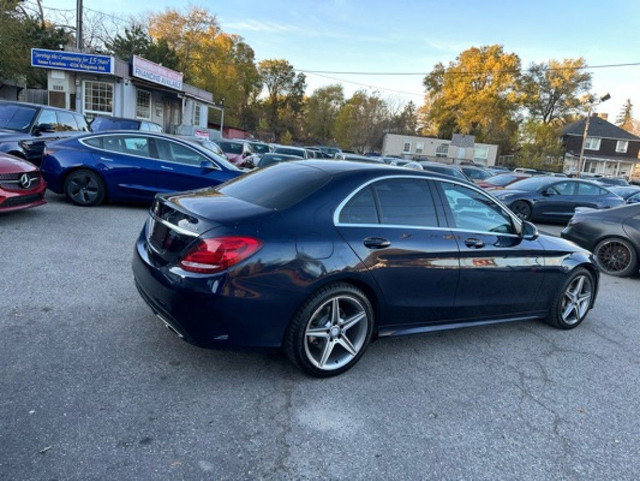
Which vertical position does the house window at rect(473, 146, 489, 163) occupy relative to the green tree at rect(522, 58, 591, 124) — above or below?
below

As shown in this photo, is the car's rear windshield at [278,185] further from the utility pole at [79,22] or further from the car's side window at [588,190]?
the utility pole at [79,22]

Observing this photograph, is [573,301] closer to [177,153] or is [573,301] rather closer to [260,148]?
[177,153]

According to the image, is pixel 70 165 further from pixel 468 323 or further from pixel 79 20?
pixel 79 20

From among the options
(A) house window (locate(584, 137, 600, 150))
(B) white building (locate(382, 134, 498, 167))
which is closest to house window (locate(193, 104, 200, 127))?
(B) white building (locate(382, 134, 498, 167))

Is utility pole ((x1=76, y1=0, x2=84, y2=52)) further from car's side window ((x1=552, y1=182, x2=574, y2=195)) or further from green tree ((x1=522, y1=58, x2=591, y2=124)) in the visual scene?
green tree ((x1=522, y1=58, x2=591, y2=124))

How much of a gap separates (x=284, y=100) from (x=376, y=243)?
6983 cm

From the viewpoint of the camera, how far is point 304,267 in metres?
3.02

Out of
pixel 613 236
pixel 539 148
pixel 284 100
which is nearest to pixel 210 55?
pixel 284 100

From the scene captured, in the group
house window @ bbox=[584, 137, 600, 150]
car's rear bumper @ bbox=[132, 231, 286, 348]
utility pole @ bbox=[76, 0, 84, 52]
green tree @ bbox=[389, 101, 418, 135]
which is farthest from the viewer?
green tree @ bbox=[389, 101, 418, 135]

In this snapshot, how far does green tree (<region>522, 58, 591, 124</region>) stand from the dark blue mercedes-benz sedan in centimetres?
5966

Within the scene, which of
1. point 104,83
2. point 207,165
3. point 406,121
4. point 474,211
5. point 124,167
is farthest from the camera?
point 406,121

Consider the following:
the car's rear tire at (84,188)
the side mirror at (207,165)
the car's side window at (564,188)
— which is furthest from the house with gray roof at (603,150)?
the car's rear tire at (84,188)

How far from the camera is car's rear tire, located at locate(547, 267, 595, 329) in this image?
183 inches

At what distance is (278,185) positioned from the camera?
358 cm
